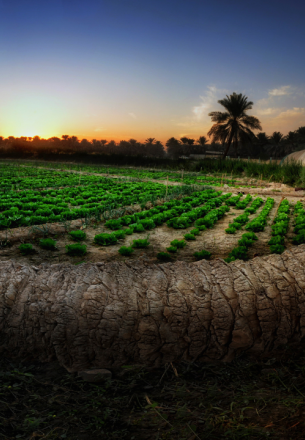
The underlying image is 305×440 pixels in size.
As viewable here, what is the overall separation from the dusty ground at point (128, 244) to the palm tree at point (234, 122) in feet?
106

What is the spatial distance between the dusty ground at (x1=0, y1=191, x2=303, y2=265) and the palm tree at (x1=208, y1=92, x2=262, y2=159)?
32.4 meters

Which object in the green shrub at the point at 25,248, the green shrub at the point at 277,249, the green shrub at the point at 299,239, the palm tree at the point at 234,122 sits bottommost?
the green shrub at the point at 25,248

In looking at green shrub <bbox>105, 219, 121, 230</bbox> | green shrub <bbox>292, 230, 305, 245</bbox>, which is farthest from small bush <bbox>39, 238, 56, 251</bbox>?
green shrub <bbox>292, 230, 305, 245</bbox>

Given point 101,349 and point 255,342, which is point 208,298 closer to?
point 255,342

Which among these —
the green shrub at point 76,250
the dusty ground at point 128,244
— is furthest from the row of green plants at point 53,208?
the green shrub at point 76,250

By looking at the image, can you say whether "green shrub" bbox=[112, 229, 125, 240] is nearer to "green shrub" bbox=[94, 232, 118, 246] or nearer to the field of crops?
the field of crops

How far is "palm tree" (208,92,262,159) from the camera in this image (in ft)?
118

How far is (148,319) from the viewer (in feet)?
7.24

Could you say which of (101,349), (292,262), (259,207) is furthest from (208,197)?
(101,349)

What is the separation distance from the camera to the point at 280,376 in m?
2.08

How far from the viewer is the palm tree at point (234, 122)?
35.8 metres

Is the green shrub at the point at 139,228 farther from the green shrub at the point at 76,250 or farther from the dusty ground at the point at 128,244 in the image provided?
the green shrub at the point at 76,250

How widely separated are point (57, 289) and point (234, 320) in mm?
1546

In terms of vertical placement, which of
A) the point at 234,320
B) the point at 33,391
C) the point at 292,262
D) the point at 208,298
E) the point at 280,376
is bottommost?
the point at 33,391
